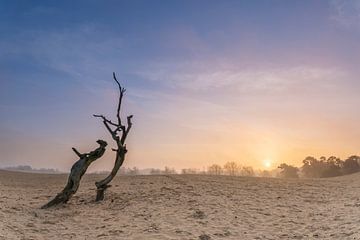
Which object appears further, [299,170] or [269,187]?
[299,170]

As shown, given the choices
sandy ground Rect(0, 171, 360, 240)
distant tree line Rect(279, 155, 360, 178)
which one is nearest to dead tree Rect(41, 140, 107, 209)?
sandy ground Rect(0, 171, 360, 240)

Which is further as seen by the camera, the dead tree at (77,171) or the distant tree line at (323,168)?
the distant tree line at (323,168)

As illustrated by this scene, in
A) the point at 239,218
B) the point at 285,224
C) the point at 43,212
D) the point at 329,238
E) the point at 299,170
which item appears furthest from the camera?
the point at 299,170

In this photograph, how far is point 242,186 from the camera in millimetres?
29594

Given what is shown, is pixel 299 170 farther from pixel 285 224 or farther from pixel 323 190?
pixel 285 224

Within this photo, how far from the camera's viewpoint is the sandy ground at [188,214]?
54.0 ft

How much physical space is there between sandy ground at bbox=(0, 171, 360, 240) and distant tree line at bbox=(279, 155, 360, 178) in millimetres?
50527

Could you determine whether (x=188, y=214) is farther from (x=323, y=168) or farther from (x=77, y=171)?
(x=323, y=168)

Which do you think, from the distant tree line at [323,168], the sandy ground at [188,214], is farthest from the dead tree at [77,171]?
the distant tree line at [323,168]

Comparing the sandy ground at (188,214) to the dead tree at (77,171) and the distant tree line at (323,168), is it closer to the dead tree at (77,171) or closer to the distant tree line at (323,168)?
the dead tree at (77,171)

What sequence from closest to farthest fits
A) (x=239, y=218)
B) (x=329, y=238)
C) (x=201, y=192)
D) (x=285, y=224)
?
(x=329, y=238) < (x=285, y=224) < (x=239, y=218) < (x=201, y=192)

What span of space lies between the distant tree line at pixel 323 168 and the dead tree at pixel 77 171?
192 ft

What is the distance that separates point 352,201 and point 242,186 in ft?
28.9

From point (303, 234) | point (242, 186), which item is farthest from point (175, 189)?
point (303, 234)
